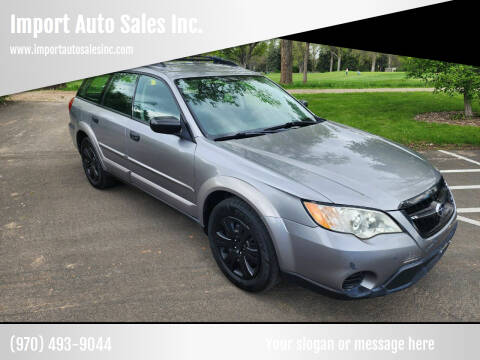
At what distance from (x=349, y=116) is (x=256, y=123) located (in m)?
7.55

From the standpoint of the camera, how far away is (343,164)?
3.19 meters

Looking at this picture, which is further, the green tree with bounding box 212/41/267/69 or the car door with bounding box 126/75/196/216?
the green tree with bounding box 212/41/267/69

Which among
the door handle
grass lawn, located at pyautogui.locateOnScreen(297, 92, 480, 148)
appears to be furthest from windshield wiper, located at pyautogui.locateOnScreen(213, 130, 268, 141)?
grass lawn, located at pyautogui.locateOnScreen(297, 92, 480, 148)

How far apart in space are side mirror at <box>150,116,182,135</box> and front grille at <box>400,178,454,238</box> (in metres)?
1.96

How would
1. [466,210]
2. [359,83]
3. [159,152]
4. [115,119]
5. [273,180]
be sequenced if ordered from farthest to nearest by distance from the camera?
[359,83] → [466,210] → [115,119] → [159,152] → [273,180]

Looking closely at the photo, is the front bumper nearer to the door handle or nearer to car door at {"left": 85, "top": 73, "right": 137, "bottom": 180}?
the door handle

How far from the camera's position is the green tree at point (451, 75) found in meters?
9.52

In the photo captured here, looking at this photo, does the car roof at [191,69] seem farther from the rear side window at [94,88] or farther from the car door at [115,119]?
the rear side window at [94,88]

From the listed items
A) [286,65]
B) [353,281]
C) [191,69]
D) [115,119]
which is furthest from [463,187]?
[286,65]

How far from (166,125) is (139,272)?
132 centimetres

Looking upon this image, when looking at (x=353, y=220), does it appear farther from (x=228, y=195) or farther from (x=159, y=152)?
(x=159, y=152)

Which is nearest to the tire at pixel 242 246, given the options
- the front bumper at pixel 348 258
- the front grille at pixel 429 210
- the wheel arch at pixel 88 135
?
the front bumper at pixel 348 258

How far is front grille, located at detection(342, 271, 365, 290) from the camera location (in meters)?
2.73

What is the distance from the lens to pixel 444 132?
8688 millimetres
